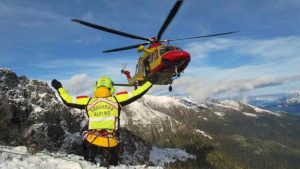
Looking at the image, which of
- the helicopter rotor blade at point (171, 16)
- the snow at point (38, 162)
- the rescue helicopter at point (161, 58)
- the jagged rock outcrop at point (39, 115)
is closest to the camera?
the snow at point (38, 162)

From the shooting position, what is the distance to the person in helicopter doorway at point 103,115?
31.4ft

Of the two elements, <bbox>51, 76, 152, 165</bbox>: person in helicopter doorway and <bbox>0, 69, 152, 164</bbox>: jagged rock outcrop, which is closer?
<bbox>51, 76, 152, 165</bbox>: person in helicopter doorway

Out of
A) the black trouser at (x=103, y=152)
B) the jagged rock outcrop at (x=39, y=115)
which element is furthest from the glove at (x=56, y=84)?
the jagged rock outcrop at (x=39, y=115)

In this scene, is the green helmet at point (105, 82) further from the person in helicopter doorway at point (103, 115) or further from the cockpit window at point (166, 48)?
the cockpit window at point (166, 48)

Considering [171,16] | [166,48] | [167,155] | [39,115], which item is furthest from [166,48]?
[167,155]

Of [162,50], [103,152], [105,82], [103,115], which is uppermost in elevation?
[162,50]

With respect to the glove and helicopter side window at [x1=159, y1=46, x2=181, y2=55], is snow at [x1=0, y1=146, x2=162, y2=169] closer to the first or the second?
the glove

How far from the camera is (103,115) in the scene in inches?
380

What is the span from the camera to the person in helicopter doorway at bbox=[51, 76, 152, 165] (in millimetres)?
9578

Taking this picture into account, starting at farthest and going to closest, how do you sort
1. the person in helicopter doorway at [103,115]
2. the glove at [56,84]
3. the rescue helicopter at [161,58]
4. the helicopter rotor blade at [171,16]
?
the rescue helicopter at [161,58]
the helicopter rotor blade at [171,16]
the glove at [56,84]
the person in helicopter doorway at [103,115]

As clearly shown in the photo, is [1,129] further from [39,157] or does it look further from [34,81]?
[34,81]

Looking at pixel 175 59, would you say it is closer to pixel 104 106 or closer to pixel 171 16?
pixel 171 16

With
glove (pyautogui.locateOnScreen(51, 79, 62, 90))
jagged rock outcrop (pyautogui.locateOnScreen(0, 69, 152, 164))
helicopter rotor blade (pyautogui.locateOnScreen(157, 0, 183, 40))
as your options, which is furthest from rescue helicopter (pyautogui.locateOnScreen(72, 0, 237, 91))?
jagged rock outcrop (pyautogui.locateOnScreen(0, 69, 152, 164))

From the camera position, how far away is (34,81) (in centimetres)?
10625
